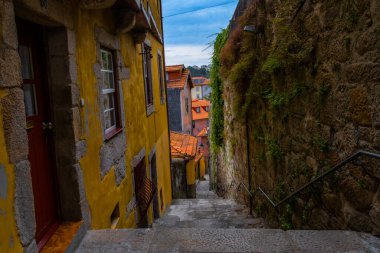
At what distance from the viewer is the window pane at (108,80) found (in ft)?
13.7

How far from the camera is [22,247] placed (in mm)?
1974

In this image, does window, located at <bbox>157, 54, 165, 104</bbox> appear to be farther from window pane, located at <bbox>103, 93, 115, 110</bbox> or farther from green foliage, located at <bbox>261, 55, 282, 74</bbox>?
green foliage, located at <bbox>261, 55, 282, 74</bbox>

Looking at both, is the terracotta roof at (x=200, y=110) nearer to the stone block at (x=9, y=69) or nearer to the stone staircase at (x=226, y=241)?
the stone staircase at (x=226, y=241)

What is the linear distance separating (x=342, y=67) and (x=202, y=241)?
182cm

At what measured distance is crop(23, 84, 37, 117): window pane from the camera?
2520 millimetres

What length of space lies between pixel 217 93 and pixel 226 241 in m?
7.05

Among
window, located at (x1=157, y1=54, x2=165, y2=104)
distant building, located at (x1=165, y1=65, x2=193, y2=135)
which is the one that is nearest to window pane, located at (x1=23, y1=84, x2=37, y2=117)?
window, located at (x1=157, y1=54, x2=165, y2=104)

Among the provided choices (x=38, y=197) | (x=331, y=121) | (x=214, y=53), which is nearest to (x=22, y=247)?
(x=38, y=197)

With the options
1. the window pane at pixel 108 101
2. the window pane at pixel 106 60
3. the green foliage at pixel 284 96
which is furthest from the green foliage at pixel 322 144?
the window pane at pixel 106 60

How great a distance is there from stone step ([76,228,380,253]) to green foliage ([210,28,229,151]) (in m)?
5.40

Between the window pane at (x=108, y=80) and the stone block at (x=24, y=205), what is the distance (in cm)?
226

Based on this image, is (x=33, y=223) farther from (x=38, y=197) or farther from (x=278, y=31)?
(x=278, y=31)

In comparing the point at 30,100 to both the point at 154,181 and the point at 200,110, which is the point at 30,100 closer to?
the point at 154,181

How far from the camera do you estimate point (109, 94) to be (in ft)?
14.4
